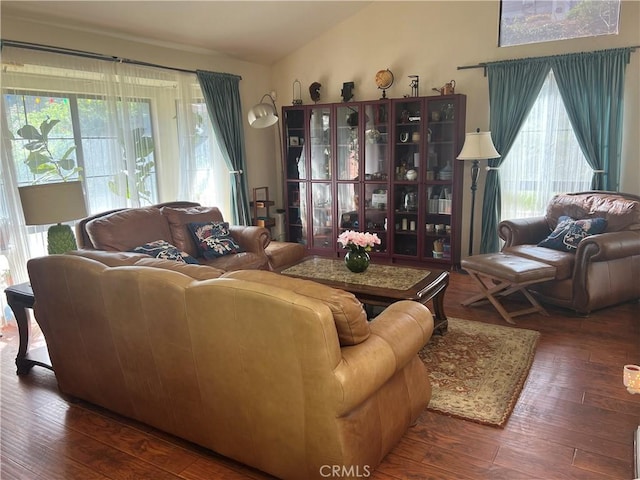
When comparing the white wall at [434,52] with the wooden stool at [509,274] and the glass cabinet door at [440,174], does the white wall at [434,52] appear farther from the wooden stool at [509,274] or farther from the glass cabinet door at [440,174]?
the wooden stool at [509,274]

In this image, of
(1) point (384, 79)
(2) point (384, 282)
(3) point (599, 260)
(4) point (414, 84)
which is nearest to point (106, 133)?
(2) point (384, 282)

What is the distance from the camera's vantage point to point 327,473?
1862 mm

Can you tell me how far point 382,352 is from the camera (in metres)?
1.93

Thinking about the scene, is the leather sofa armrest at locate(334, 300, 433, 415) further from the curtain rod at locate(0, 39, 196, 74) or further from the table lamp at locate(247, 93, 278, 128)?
the curtain rod at locate(0, 39, 196, 74)

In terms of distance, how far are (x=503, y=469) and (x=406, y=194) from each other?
3.80 metres

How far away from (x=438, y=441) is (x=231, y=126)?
14.5 feet

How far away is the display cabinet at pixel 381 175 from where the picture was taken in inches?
209

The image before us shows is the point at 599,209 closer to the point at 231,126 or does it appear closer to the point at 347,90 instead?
the point at 347,90

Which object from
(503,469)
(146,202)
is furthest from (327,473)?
(146,202)

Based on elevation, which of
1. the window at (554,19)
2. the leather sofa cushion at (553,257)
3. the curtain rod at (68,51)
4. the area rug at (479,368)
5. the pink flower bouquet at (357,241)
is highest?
the window at (554,19)

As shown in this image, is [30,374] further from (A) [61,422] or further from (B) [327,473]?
(B) [327,473]

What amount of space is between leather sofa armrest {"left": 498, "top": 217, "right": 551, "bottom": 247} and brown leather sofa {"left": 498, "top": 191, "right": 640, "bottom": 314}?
0.13 meters

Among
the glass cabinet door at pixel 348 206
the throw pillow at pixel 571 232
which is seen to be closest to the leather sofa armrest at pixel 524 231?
the throw pillow at pixel 571 232

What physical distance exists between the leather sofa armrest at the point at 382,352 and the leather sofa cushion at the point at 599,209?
2767 mm
